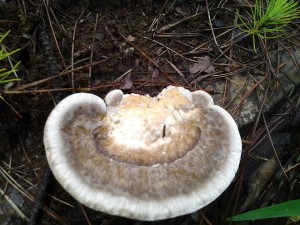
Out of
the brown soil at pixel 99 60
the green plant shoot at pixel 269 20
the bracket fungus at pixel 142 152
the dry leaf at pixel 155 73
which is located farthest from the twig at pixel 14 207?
the green plant shoot at pixel 269 20

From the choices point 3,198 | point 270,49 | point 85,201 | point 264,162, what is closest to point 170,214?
point 85,201

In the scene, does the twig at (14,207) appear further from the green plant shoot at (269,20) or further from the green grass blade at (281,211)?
the green plant shoot at (269,20)

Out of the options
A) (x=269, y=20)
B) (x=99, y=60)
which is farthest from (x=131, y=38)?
(x=269, y=20)

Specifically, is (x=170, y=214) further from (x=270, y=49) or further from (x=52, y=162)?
(x=270, y=49)

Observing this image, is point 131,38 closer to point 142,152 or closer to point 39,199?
point 142,152

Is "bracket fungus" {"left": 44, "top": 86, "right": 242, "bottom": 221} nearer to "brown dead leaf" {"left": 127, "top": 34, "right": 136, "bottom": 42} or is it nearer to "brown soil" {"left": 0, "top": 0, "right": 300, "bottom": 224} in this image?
"brown soil" {"left": 0, "top": 0, "right": 300, "bottom": 224}

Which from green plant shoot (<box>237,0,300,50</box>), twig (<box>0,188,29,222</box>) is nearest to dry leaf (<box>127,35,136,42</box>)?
green plant shoot (<box>237,0,300,50</box>)
